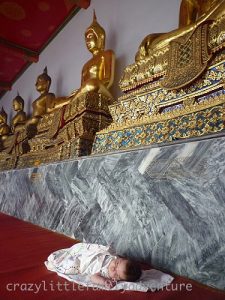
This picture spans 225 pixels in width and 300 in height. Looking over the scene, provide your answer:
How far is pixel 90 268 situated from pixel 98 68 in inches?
70.2

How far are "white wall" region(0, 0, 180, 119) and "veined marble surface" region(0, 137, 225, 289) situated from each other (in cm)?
121

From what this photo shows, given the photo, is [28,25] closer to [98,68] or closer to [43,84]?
[43,84]

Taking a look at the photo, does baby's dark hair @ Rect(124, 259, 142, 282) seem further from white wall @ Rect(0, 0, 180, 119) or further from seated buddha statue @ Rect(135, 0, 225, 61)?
white wall @ Rect(0, 0, 180, 119)

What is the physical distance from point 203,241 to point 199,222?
0.05m

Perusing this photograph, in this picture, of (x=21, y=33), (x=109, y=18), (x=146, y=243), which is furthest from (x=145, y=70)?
(x=21, y=33)

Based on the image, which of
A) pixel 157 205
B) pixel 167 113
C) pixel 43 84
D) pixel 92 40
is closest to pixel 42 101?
pixel 43 84

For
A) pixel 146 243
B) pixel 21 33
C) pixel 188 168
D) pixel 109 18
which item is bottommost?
pixel 146 243

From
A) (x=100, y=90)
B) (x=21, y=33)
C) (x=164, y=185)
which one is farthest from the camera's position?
(x=21, y=33)

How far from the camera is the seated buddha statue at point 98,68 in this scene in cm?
192

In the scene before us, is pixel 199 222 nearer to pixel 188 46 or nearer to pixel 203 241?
pixel 203 241

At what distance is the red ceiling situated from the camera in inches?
114

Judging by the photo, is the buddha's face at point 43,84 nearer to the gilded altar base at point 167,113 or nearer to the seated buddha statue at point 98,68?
the seated buddha statue at point 98,68

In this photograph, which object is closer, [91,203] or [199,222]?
[199,222]

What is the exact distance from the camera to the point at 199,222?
739 mm
